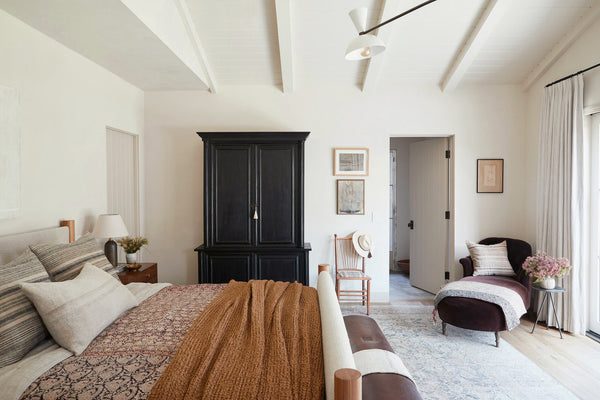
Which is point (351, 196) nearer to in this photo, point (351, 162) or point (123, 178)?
point (351, 162)

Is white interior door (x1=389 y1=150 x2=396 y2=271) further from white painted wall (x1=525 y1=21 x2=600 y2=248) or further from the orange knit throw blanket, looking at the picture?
the orange knit throw blanket

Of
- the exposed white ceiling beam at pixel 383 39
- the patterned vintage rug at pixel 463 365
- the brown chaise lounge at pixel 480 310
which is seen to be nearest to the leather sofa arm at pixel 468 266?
the brown chaise lounge at pixel 480 310

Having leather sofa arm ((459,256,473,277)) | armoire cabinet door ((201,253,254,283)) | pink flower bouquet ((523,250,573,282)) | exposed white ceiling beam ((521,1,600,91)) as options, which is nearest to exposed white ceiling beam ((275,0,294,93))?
armoire cabinet door ((201,253,254,283))

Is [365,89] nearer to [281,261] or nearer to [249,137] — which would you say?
[249,137]

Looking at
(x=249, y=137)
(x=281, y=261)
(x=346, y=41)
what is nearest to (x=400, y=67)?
(x=346, y=41)

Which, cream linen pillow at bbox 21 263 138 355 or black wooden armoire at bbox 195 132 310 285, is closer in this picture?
cream linen pillow at bbox 21 263 138 355

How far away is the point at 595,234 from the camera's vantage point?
3389 mm

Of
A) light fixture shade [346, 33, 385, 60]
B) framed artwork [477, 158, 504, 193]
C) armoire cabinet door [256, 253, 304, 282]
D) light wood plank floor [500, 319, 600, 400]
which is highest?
light fixture shade [346, 33, 385, 60]

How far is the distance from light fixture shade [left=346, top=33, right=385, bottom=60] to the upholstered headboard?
2.68 m

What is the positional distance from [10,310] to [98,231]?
1661 millimetres

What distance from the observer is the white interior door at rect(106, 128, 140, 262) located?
154 inches

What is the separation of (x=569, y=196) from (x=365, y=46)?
275 centimetres

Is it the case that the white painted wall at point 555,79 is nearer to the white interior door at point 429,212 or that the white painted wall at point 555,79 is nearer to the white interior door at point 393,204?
the white interior door at point 429,212

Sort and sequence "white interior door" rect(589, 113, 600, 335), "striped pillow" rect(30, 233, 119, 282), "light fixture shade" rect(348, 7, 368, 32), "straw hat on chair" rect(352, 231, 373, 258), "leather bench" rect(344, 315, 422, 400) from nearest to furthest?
1. "leather bench" rect(344, 315, 422, 400)
2. "striped pillow" rect(30, 233, 119, 282)
3. "light fixture shade" rect(348, 7, 368, 32)
4. "white interior door" rect(589, 113, 600, 335)
5. "straw hat on chair" rect(352, 231, 373, 258)
